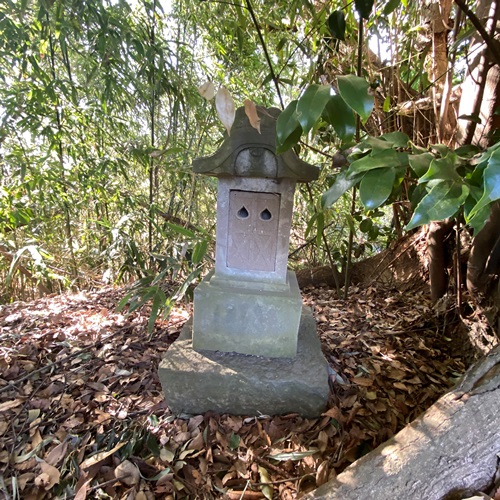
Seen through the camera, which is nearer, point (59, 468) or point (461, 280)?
point (59, 468)

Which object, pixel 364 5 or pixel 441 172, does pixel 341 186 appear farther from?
pixel 364 5

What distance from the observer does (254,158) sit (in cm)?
143

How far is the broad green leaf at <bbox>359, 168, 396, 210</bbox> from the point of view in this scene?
0.69 meters

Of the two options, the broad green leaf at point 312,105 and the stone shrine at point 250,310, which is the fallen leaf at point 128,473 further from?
the broad green leaf at point 312,105

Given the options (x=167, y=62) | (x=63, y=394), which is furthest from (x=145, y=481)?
(x=167, y=62)

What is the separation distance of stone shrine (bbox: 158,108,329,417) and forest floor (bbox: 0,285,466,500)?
0.13 m

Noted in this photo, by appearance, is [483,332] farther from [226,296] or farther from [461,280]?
[226,296]

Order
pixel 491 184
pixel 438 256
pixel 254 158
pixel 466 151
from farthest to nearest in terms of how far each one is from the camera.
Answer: pixel 438 256 < pixel 254 158 < pixel 466 151 < pixel 491 184

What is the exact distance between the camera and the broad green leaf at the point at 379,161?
720mm

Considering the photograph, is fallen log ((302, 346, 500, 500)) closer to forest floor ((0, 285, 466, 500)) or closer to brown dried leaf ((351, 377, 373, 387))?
forest floor ((0, 285, 466, 500))

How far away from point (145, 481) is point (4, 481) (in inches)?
22.5

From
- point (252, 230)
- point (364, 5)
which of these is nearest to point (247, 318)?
point (252, 230)

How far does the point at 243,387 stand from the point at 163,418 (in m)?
0.42

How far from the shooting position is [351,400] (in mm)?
1499
